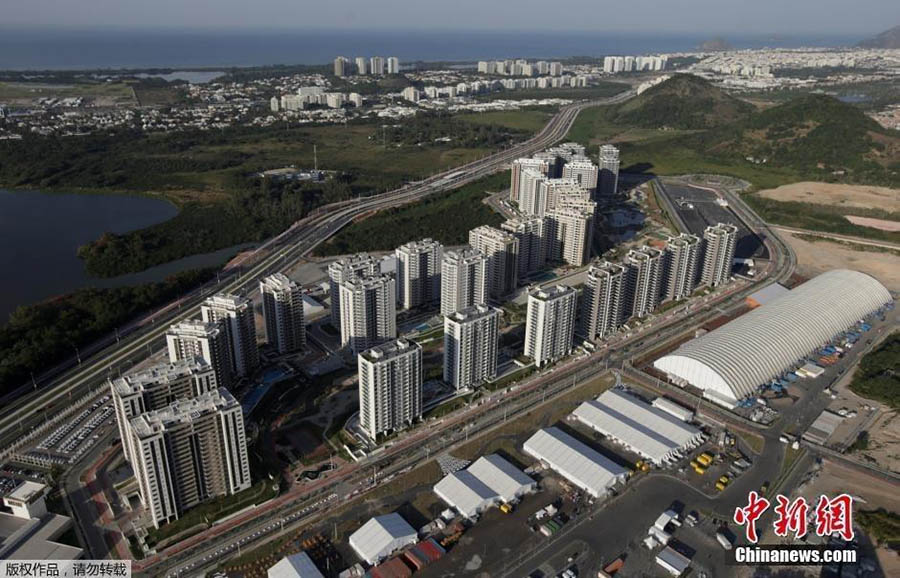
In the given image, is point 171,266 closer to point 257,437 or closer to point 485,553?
point 257,437

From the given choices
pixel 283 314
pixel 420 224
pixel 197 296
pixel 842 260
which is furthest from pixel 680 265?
pixel 197 296

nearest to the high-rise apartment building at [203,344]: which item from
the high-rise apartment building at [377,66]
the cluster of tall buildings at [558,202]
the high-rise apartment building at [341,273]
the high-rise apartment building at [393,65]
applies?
the high-rise apartment building at [341,273]

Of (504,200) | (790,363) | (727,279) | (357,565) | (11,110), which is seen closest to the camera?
(357,565)

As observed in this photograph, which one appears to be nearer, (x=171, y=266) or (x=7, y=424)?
(x=7, y=424)

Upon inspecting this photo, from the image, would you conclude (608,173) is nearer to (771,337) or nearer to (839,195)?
(839,195)

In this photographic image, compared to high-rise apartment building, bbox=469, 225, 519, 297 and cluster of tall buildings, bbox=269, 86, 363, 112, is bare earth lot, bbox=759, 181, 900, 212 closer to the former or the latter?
high-rise apartment building, bbox=469, 225, 519, 297

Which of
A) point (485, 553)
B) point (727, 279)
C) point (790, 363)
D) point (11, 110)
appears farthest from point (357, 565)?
point (11, 110)

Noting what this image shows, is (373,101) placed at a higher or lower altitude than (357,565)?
higher
